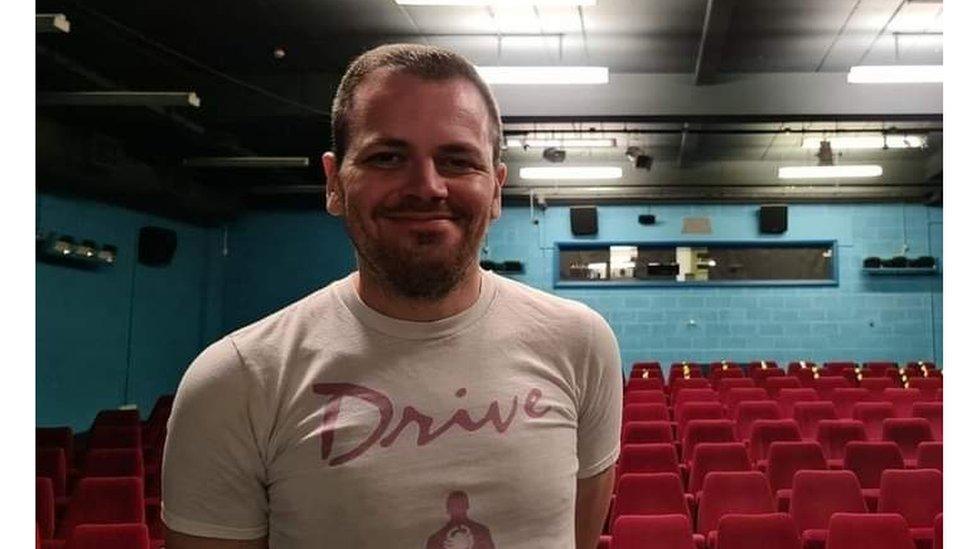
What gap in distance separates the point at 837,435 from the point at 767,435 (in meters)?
0.55

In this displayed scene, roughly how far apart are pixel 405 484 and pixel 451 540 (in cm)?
8

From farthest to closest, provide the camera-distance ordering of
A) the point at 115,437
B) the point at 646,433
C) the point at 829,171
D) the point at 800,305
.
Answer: the point at 800,305
the point at 829,171
the point at 115,437
the point at 646,433

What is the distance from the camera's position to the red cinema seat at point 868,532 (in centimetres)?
313

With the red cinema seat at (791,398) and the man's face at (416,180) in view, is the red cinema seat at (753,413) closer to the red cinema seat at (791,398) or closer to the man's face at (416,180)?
the red cinema seat at (791,398)

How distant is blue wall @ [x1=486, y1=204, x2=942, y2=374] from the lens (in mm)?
12969

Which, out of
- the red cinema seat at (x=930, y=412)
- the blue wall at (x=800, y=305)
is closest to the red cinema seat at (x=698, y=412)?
the red cinema seat at (x=930, y=412)

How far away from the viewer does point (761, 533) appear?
316 centimetres

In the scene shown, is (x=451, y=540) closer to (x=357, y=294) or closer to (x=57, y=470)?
(x=357, y=294)

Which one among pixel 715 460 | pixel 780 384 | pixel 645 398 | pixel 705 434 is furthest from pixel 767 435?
pixel 780 384

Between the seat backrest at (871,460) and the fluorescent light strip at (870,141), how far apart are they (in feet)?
22.0

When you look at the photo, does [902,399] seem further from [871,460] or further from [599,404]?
[599,404]

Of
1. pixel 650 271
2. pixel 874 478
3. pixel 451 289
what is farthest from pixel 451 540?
pixel 650 271

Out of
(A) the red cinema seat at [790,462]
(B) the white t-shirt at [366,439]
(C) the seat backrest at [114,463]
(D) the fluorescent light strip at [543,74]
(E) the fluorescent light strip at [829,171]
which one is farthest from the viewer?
(E) the fluorescent light strip at [829,171]

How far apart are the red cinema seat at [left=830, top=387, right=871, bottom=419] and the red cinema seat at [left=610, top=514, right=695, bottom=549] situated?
4785mm
